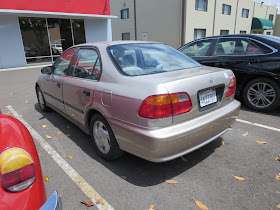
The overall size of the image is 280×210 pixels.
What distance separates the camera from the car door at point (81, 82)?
2.89 meters

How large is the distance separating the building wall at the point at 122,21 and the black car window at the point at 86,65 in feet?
73.4

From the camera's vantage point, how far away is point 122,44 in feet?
10.2

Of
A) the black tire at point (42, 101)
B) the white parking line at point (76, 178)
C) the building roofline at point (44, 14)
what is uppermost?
the building roofline at point (44, 14)

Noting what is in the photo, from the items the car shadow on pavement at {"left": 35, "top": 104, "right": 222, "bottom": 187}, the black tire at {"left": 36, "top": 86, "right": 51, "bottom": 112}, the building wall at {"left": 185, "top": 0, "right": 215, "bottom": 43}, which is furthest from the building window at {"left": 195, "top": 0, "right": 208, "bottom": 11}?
the car shadow on pavement at {"left": 35, "top": 104, "right": 222, "bottom": 187}

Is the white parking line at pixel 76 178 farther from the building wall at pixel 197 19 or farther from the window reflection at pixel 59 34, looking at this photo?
the building wall at pixel 197 19

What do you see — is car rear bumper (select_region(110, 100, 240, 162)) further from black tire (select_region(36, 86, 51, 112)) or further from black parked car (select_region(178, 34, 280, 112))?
black tire (select_region(36, 86, 51, 112))

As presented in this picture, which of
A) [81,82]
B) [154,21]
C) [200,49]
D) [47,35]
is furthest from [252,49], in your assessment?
[154,21]

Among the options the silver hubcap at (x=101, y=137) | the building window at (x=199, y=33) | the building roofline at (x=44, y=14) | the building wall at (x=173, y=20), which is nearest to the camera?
the silver hubcap at (x=101, y=137)

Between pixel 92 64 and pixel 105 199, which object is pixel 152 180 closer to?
pixel 105 199

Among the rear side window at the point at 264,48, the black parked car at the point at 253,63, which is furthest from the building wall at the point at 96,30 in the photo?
the rear side window at the point at 264,48

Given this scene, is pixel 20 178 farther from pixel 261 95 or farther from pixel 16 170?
pixel 261 95

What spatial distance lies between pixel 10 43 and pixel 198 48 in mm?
12282

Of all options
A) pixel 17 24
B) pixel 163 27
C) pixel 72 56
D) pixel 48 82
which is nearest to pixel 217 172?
pixel 72 56

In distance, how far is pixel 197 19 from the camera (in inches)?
818
